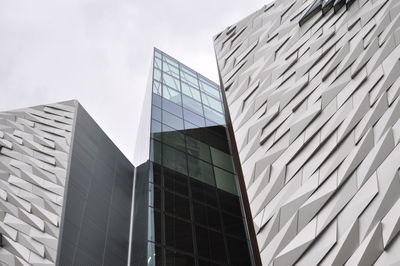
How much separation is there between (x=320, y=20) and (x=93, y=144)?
14.5 m

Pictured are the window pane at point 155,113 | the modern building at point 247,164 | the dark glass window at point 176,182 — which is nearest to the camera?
the modern building at point 247,164

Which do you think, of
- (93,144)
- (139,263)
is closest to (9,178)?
(93,144)

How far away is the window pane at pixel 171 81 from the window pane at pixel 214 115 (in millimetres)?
2338

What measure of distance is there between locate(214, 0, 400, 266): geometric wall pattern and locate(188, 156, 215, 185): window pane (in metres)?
2.98

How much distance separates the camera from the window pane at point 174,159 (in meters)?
21.6

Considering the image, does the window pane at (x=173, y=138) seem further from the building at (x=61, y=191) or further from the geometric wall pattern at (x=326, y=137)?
the building at (x=61, y=191)

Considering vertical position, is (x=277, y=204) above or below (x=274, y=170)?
below

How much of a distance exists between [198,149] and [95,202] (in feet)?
19.9

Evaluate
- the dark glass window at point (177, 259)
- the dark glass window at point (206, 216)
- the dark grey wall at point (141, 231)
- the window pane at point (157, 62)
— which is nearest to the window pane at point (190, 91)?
the window pane at point (157, 62)

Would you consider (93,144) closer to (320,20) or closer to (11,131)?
(11,131)

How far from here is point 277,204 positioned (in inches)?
603

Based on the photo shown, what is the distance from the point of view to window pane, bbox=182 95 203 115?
2833 centimetres

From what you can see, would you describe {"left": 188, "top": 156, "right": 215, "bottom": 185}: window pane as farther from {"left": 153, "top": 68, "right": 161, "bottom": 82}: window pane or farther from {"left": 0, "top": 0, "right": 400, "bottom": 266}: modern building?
{"left": 153, "top": 68, "right": 161, "bottom": 82}: window pane

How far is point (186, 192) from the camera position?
20625 millimetres
